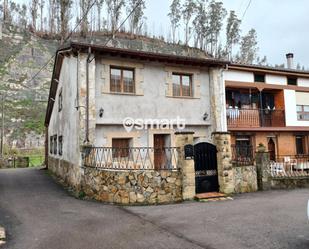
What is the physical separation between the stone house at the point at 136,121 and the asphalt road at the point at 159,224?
84cm

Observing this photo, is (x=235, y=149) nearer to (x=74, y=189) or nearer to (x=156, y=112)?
(x=156, y=112)

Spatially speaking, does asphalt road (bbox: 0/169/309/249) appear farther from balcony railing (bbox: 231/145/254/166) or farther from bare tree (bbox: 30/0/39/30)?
bare tree (bbox: 30/0/39/30)

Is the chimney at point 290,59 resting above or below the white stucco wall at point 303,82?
above

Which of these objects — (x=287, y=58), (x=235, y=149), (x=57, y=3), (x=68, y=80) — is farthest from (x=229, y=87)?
(x=57, y=3)

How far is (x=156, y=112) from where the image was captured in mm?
13203

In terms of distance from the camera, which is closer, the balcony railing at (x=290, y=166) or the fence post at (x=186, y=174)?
the fence post at (x=186, y=174)

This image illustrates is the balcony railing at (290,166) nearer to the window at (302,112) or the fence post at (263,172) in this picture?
the fence post at (263,172)

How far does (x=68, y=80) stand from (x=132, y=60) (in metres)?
3.43

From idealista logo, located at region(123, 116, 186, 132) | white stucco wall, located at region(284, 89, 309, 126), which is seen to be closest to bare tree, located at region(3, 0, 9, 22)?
idealista logo, located at region(123, 116, 186, 132)

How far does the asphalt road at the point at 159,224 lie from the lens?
5.64m

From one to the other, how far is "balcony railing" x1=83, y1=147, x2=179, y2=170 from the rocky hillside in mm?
27324

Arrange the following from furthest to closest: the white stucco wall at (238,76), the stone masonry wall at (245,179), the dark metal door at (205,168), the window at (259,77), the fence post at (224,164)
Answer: the window at (259,77) < the white stucco wall at (238,76) < the stone masonry wall at (245,179) < the fence post at (224,164) < the dark metal door at (205,168)

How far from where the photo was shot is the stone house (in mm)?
9680

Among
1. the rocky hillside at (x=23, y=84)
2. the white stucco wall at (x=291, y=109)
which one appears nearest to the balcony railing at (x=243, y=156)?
the white stucco wall at (x=291, y=109)
